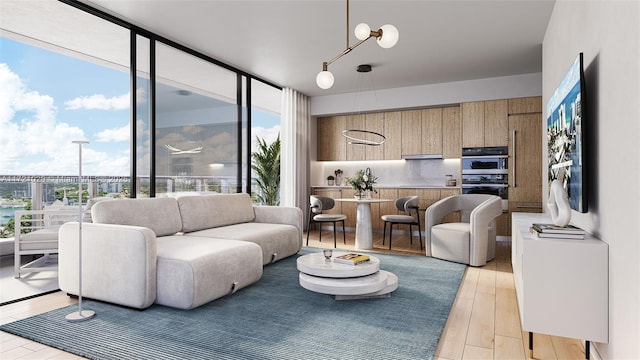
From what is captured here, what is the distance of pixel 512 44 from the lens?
4523 millimetres

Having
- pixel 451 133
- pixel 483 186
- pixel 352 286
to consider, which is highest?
pixel 451 133

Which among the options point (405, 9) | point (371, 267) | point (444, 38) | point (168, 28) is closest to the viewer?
point (371, 267)

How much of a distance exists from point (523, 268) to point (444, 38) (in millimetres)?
3119

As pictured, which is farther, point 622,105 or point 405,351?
point 405,351

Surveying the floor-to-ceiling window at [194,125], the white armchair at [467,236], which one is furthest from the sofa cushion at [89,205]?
the white armchair at [467,236]

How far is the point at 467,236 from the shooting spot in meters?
4.28

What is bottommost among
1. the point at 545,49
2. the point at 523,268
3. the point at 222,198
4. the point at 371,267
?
the point at 371,267

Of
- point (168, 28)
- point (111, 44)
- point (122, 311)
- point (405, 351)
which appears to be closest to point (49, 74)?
point (111, 44)

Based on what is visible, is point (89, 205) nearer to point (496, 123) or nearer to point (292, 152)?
point (292, 152)

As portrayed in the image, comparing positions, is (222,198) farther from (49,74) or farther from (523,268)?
(523,268)

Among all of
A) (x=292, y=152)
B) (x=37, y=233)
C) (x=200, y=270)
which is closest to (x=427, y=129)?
(x=292, y=152)

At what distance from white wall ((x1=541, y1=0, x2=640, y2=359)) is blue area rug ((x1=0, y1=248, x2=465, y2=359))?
3.00 ft

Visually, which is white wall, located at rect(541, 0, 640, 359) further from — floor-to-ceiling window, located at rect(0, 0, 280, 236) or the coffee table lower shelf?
floor-to-ceiling window, located at rect(0, 0, 280, 236)

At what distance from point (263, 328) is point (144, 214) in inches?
69.5
